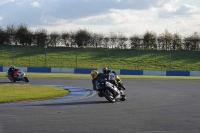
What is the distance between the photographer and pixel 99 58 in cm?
5641

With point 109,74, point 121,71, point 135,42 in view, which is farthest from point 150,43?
point 109,74

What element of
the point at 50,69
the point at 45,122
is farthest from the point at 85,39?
the point at 45,122

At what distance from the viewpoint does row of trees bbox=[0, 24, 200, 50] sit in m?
65.2

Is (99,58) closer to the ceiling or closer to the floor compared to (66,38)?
closer to the floor

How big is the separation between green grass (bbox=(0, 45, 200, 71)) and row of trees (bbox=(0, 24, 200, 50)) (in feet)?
14.1

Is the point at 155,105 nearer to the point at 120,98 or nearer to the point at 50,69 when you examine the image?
the point at 120,98

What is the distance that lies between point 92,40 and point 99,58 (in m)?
11.4

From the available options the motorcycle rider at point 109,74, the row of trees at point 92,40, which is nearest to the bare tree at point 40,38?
the row of trees at point 92,40

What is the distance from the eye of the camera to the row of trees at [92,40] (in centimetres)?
6525

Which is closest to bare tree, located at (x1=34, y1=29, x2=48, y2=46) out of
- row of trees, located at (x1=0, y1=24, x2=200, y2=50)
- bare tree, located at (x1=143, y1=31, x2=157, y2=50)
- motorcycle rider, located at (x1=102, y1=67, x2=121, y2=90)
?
row of trees, located at (x1=0, y1=24, x2=200, y2=50)

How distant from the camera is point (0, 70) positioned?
4466cm

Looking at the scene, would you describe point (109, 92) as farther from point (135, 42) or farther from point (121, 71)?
point (135, 42)

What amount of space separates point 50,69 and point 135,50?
2020cm

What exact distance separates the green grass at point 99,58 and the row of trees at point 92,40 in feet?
14.1
